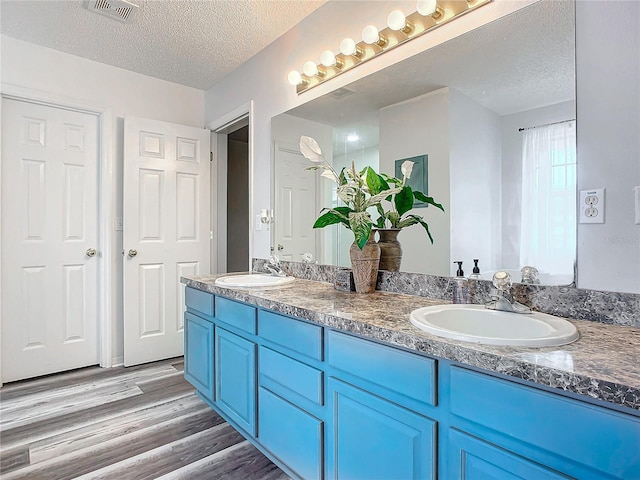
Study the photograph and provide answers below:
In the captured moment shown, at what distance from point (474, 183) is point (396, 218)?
376 millimetres

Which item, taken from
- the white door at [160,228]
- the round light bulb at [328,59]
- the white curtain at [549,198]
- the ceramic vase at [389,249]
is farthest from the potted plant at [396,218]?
the white door at [160,228]

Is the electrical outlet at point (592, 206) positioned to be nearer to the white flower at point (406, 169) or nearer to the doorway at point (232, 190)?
the white flower at point (406, 169)

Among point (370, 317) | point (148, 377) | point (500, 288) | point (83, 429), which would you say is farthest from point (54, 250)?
point (500, 288)

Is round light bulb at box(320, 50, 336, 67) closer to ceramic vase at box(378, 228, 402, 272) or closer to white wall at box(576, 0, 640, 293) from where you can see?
ceramic vase at box(378, 228, 402, 272)

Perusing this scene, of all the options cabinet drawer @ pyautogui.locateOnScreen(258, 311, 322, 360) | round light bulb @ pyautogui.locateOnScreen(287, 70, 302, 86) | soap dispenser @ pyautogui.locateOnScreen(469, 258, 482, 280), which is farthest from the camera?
round light bulb @ pyautogui.locateOnScreen(287, 70, 302, 86)

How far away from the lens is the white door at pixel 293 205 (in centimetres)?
222

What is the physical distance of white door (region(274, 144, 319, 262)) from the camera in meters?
2.22

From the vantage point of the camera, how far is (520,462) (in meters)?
0.75

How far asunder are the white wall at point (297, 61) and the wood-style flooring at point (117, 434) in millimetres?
1142

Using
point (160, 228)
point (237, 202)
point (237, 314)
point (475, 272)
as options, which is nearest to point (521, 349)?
point (475, 272)

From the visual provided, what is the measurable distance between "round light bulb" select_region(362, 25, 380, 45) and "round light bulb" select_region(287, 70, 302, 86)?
582mm

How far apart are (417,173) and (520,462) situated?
3.73 ft

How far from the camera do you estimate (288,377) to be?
4.54 ft

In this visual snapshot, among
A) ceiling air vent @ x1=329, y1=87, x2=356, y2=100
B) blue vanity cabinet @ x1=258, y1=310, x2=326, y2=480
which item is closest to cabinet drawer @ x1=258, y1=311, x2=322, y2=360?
blue vanity cabinet @ x1=258, y1=310, x2=326, y2=480
